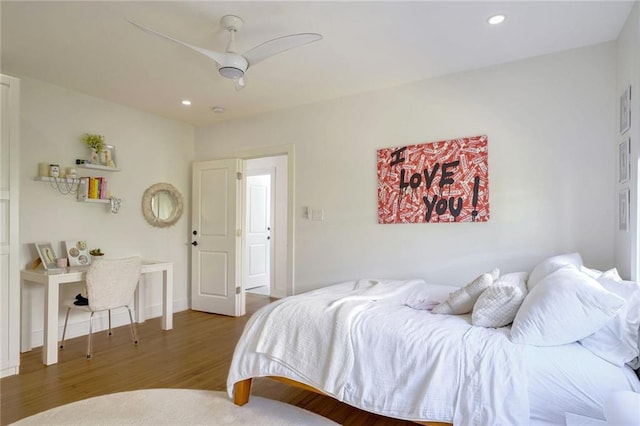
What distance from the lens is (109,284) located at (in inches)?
126

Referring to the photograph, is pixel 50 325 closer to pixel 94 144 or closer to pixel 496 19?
pixel 94 144

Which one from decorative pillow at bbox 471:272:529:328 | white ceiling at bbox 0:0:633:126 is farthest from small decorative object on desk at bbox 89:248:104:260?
decorative pillow at bbox 471:272:529:328

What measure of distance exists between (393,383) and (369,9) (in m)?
2.22

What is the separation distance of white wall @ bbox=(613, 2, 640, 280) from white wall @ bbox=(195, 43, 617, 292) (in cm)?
27

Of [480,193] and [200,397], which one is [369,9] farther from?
[200,397]

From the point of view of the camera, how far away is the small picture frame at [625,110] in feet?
7.41

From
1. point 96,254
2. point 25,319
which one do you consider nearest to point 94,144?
point 96,254

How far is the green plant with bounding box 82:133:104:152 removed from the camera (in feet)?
12.3

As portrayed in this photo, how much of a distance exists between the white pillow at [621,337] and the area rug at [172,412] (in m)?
1.42

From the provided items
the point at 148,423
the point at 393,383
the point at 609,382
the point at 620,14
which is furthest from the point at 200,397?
the point at 620,14

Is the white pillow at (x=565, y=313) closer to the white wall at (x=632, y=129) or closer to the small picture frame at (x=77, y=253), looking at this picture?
the white wall at (x=632, y=129)

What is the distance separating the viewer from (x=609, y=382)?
4.89 ft

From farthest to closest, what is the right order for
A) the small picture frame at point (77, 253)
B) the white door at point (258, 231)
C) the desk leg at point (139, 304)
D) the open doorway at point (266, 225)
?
the white door at point (258, 231), the open doorway at point (266, 225), the desk leg at point (139, 304), the small picture frame at point (77, 253)

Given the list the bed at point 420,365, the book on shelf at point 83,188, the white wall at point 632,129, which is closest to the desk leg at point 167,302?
the book on shelf at point 83,188
